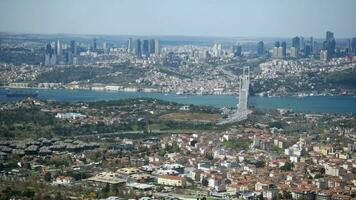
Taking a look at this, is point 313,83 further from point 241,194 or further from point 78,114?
point 241,194

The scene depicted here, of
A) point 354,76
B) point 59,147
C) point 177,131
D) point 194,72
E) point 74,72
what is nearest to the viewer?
point 59,147

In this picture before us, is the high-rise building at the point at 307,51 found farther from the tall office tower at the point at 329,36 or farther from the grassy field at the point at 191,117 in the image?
the grassy field at the point at 191,117

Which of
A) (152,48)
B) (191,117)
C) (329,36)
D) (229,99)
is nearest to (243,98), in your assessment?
(229,99)

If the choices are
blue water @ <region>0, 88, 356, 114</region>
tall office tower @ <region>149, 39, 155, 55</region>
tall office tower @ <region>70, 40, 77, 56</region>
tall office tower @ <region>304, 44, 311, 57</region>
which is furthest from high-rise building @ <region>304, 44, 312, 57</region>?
blue water @ <region>0, 88, 356, 114</region>

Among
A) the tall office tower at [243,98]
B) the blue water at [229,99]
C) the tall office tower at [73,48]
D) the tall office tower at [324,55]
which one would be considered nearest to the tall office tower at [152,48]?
the tall office tower at [73,48]

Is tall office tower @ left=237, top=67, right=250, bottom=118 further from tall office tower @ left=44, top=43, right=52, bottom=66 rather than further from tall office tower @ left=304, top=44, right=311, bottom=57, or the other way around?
tall office tower @ left=304, top=44, right=311, bottom=57

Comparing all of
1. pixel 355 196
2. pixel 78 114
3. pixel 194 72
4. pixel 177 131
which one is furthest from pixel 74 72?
pixel 355 196
